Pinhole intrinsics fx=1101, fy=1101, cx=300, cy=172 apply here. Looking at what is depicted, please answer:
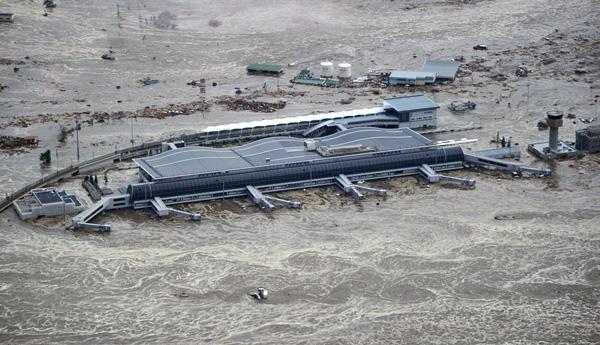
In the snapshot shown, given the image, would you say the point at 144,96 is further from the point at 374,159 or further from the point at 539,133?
the point at 539,133

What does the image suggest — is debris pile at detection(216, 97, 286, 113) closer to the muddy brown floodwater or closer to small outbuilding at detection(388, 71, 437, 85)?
the muddy brown floodwater

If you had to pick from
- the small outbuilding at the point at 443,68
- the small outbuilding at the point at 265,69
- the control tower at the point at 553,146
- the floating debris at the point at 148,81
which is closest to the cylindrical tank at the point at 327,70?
the small outbuilding at the point at 265,69

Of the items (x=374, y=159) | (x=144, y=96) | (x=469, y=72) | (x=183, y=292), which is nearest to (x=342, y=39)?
(x=469, y=72)

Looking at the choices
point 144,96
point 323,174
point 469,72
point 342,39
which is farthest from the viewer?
point 342,39

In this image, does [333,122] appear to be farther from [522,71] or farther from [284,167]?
[522,71]

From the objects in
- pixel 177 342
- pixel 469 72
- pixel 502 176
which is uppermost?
pixel 469 72

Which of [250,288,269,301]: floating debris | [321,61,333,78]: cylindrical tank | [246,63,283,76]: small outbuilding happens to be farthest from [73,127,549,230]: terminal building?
[246,63,283,76]: small outbuilding
